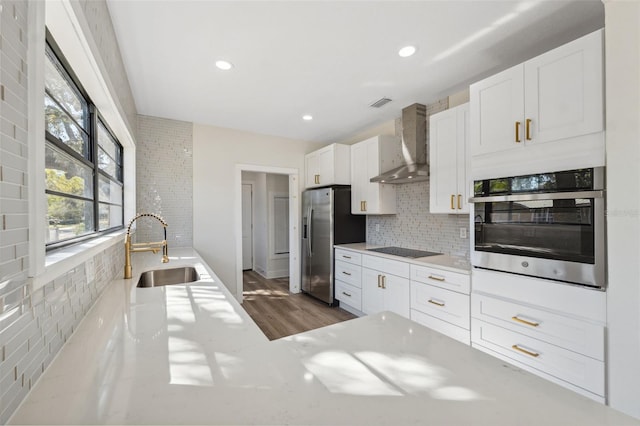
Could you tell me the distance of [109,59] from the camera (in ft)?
5.44

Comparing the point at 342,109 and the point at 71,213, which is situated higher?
the point at 342,109

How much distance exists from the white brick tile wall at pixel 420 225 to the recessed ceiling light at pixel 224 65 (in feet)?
7.20

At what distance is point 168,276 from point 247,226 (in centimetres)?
387

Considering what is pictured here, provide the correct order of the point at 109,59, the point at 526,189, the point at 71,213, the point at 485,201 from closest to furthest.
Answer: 1. the point at 71,213
2. the point at 109,59
3. the point at 526,189
4. the point at 485,201

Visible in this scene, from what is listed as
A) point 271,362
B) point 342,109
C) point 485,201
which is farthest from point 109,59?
point 485,201

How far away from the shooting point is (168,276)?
88.6 inches

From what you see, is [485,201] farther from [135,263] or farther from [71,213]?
[135,263]

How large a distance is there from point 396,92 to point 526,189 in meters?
1.58

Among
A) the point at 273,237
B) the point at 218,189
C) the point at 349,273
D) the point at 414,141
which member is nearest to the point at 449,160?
the point at 414,141

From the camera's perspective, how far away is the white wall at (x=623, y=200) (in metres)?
1.33

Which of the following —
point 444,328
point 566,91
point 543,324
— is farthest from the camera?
point 444,328

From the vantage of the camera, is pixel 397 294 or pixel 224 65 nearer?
pixel 224 65

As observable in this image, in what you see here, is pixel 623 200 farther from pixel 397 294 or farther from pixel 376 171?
pixel 376 171

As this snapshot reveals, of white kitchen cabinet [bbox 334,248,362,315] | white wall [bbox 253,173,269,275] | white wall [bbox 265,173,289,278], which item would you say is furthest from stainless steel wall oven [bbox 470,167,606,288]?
white wall [bbox 253,173,269,275]
